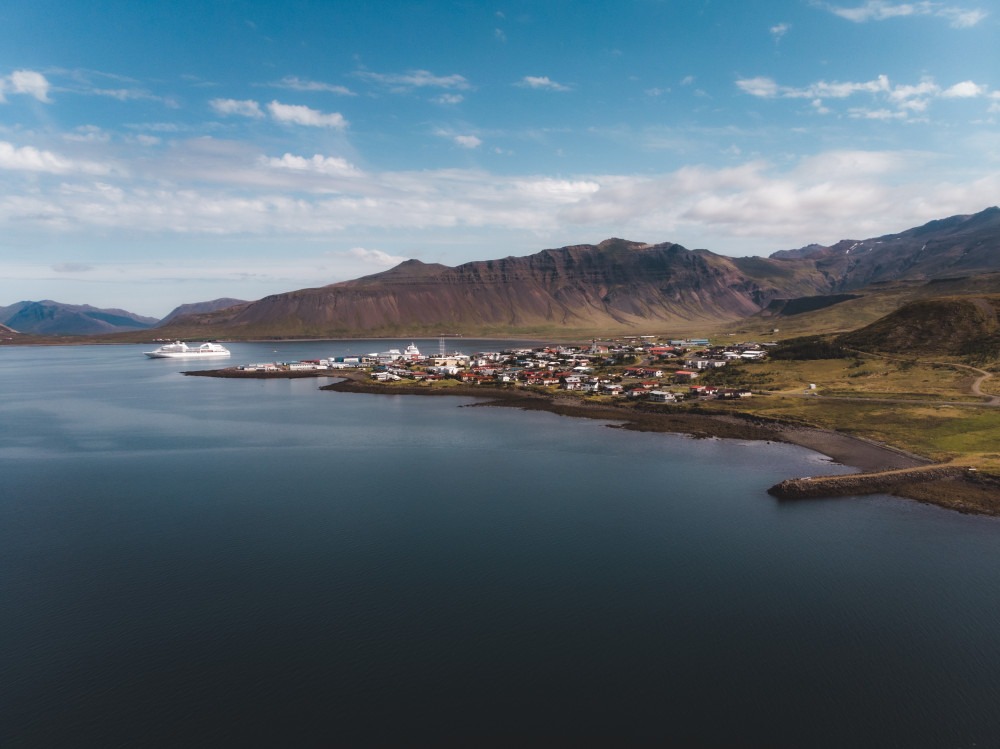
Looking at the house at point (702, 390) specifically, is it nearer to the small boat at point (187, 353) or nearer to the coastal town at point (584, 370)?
the coastal town at point (584, 370)

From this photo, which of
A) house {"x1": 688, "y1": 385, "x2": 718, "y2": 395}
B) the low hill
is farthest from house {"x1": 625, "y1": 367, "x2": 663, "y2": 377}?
the low hill

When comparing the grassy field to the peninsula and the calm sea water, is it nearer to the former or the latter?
the peninsula

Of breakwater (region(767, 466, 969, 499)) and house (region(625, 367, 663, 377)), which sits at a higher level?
house (region(625, 367, 663, 377))

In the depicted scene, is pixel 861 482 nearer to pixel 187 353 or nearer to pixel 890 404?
pixel 890 404

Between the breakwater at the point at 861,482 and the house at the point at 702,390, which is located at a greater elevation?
the house at the point at 702,390

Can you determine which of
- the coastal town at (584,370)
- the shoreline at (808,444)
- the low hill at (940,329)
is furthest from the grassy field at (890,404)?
the coastal town at (584,370)

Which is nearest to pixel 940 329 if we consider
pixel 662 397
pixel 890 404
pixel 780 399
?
pixel 890 404
